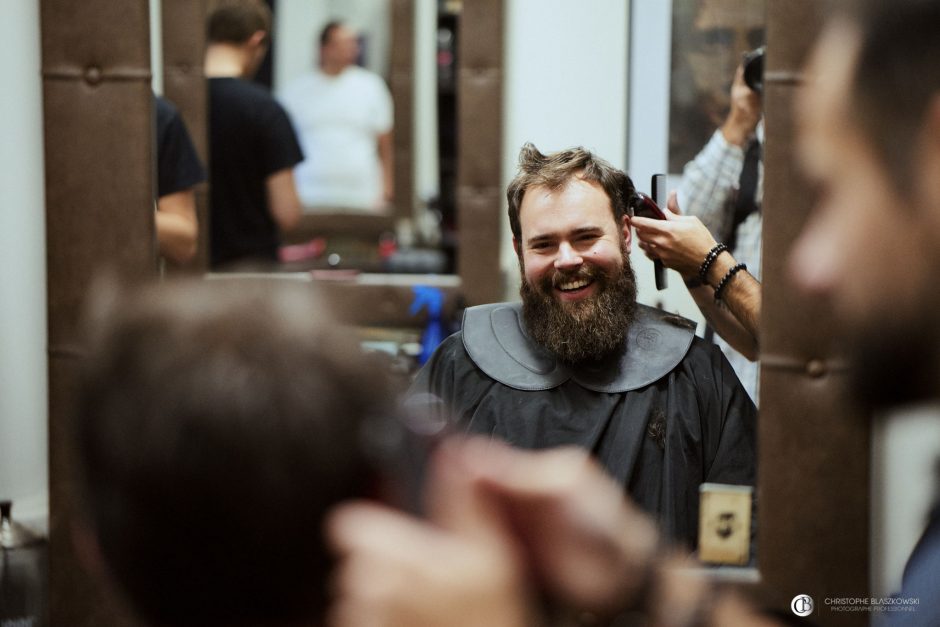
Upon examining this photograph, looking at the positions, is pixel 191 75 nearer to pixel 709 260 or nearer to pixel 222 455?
pixel 709 260

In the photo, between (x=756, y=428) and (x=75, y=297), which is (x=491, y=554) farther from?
(x=75, y=297)

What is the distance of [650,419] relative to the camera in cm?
129

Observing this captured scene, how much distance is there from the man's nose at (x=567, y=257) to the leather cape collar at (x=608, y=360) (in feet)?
0.32

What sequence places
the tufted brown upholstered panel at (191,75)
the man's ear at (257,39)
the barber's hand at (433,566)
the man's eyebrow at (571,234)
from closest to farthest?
the barber's hand at (433,566)
the man's eyebrow at (571,234)
the tufted brown upholstered panel at (191,75)
the man's ear at (257,39)

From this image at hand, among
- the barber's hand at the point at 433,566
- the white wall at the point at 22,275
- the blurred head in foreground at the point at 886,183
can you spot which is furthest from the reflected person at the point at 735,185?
the white wall at the point at 22,275

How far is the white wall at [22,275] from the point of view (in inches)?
56.9

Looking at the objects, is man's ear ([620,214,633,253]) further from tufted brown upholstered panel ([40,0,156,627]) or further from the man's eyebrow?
tufted brown upholstered panel ([40,0,156,627])

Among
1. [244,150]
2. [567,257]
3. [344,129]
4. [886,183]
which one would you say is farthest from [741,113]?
[344,129]

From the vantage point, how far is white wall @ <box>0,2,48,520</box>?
145 centimetres

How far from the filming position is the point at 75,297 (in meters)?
1.42

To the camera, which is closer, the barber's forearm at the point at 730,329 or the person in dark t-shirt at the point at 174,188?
the barber's forearm at the point at 730,329

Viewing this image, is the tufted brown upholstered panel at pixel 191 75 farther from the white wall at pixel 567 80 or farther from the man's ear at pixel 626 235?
the man's ear at pixel 626 235

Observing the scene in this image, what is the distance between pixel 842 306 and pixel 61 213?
1.14 meters

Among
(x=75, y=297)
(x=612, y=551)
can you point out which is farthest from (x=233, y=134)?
(x=612, y=551)
